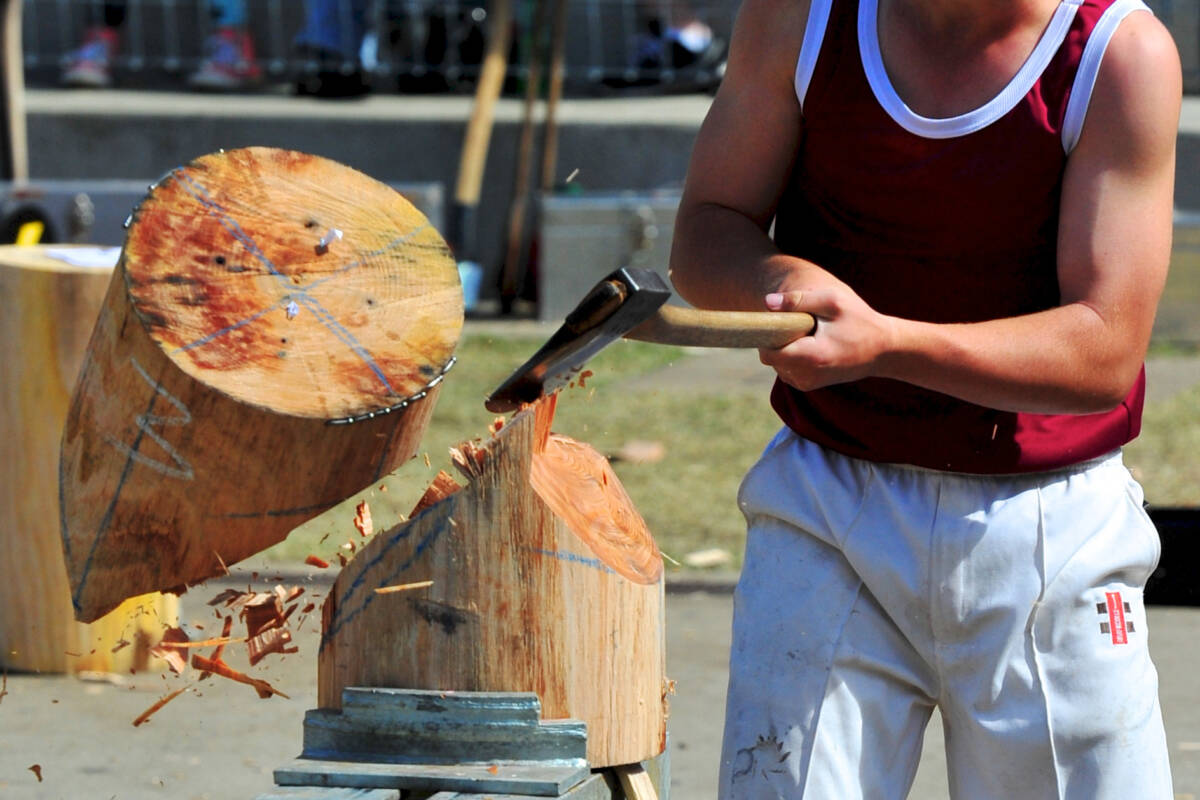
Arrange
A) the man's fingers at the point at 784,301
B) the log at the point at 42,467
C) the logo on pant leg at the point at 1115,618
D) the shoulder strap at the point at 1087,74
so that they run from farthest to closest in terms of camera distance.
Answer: the log at the point at 42,467 → the logo on pant leg at the point at 1115,618 → the shoulder strap at the point at 1087,74 → the man's fingers at the point at 784,301

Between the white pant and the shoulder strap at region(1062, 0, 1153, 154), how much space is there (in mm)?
438

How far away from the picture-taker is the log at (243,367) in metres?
2.19

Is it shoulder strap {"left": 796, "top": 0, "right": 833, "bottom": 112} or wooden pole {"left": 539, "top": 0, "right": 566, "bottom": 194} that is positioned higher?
shoulder strap {"left": 796, "top": 0, "right": 833, "bottom": 112}

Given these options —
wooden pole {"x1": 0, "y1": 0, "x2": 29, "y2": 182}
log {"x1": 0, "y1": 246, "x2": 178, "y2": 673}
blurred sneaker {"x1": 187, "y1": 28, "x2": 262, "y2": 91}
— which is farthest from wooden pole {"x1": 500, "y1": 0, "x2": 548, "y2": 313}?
log {"x1": 0, "y1": 246, "x2": 178, "y2": 673}

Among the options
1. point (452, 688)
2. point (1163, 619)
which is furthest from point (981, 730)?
point (1163, 619)

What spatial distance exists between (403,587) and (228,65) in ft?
31.0

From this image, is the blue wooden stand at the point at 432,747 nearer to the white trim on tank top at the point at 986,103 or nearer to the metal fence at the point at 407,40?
the white trim on tank top at the point at 986,103

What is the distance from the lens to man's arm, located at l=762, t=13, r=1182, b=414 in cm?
193

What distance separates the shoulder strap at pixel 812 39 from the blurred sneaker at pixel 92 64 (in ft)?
30.8

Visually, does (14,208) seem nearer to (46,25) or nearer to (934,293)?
(46,25)

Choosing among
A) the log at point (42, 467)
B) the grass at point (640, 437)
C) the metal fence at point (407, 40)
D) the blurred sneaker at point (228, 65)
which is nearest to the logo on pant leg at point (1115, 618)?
the log at point (42, 467)

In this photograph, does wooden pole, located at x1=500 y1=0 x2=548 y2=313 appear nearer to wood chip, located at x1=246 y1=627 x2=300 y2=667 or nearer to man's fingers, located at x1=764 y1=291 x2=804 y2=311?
wood chip, located at x1=246 y1=627 x2=300 y2=667

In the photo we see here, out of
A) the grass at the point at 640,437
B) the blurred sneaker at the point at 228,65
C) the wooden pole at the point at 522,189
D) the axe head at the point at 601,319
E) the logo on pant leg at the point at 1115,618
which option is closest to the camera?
the axe head at the point at 601,319

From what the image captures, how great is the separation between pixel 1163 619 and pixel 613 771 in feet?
9.98
